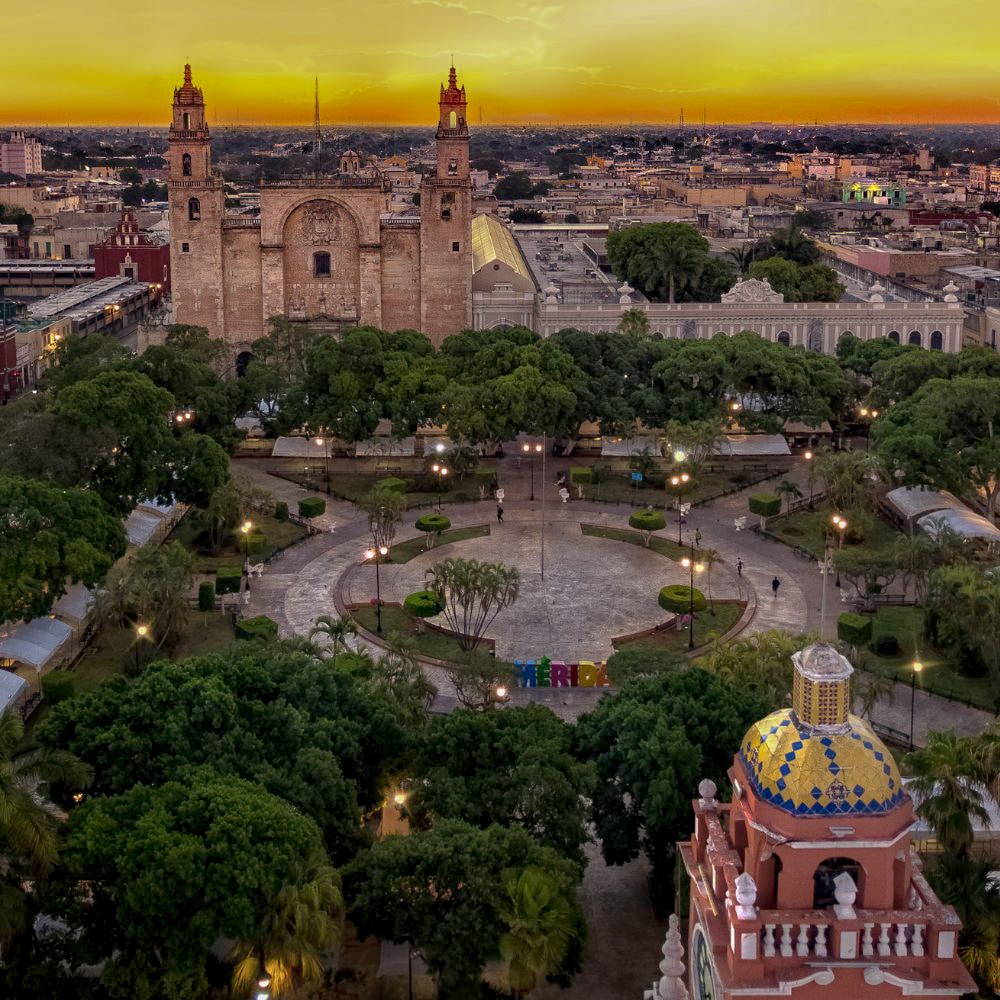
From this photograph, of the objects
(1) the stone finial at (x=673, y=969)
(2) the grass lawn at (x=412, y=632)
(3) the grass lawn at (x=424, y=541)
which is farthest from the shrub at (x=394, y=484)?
(1) the stone finial at (x=673, y=969)

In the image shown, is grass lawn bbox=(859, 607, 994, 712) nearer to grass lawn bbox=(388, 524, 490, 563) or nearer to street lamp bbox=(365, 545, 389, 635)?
street lamp bbox=(365, 545, 389, 635)

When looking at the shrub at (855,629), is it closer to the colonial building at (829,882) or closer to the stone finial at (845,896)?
the colonial building at (829,882)

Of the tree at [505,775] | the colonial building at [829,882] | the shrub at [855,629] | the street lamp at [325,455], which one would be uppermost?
the colonial building at [829,882]

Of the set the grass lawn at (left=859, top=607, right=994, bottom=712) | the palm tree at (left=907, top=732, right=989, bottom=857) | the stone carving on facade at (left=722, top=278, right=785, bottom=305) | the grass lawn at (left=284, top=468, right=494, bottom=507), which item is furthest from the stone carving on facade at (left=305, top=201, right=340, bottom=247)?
the palm tree at (left=907, top=732, right=989, bottom=857)

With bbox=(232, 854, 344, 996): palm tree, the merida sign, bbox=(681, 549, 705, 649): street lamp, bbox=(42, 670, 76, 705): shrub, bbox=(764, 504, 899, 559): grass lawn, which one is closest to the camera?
bbox=(232, 854, 344, 996): palm tree

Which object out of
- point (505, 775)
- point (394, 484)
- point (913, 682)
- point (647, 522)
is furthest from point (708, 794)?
point (394, 484)

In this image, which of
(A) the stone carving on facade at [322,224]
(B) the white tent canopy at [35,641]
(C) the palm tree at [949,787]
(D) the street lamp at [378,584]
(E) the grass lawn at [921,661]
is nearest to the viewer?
(C) the palm tree at [949,787]

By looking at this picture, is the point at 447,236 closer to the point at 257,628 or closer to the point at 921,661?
the point at 257,628

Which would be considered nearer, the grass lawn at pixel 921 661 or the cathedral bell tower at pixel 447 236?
the grass lawn at pixel 921 661
